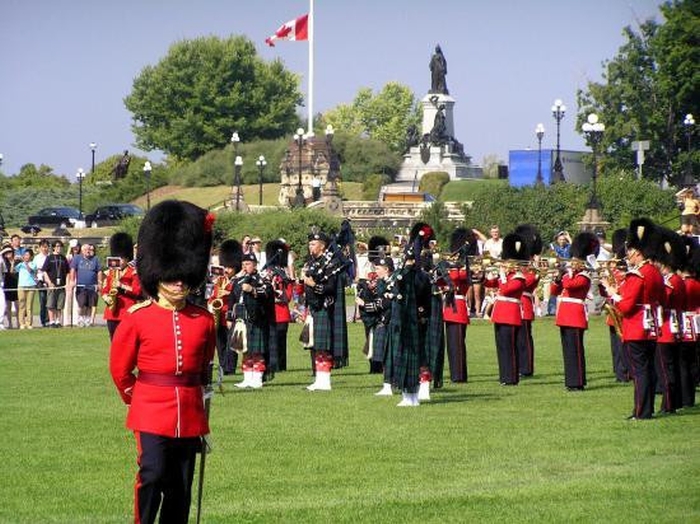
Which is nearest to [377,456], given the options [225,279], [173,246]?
[173,246]

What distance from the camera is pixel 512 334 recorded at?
22.2 m

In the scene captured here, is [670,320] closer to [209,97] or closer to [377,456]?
[377,456]

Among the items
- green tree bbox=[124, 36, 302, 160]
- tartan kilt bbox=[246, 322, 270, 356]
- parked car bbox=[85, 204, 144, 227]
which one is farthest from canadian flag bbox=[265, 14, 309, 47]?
tartan kilt bbox=[246, 322, 270, 356]

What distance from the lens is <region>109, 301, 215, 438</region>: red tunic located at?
10.2 meters

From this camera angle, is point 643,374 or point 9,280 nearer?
point 643,374

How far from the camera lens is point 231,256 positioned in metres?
22.2

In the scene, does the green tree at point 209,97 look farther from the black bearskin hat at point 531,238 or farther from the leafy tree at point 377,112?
the black bearskin hat at point 531,238

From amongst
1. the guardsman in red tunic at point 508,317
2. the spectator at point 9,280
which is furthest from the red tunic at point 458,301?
the spectator at point 9,280

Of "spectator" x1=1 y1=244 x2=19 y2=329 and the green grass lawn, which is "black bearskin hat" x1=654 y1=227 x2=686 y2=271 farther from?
"spectator" x1=1 y1=244 x2=19 y2=329

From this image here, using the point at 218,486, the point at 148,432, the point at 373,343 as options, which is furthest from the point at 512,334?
the point at 148,432

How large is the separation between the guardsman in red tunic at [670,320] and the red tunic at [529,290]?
3866 mm

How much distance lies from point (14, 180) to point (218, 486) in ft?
334

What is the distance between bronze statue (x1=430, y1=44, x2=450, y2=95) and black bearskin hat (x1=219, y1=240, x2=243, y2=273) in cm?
7132

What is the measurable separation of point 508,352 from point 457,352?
2.46 feet
